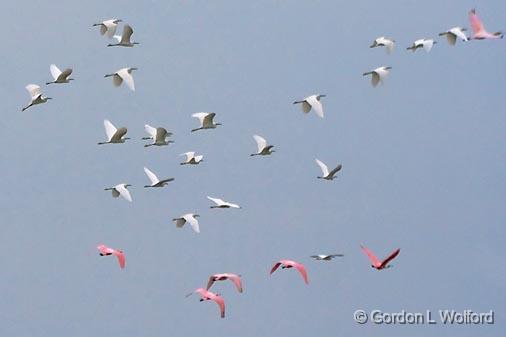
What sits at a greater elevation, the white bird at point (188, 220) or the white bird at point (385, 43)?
the white bird at point (385, 43)

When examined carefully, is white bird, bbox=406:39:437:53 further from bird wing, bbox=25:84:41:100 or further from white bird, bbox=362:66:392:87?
bird wing, bbox=25:84:41:100

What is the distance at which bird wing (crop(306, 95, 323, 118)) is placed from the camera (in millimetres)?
66188

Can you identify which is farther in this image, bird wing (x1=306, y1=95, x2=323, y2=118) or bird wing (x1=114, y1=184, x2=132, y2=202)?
bird wing (x1=114, y1=184, x2=132, y2=202)

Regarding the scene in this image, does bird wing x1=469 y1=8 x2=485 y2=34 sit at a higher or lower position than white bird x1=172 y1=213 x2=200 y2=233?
higher

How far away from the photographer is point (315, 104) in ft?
220

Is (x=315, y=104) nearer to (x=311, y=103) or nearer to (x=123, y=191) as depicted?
(x=311, y=103)

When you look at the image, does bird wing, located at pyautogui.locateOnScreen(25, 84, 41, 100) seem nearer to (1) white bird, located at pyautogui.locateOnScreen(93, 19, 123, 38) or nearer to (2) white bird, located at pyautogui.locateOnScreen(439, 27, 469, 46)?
(1) white bird, located at pyautogui.locateOnScreen(93, 19, 123, 38)

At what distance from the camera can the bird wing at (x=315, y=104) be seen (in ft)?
217

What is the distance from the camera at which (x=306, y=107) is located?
67.3 meters

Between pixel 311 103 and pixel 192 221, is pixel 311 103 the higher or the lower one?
the higher one

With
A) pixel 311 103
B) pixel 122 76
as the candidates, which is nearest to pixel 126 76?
pixel 122 76

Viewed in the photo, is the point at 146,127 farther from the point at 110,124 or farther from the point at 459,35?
the point at 459,35

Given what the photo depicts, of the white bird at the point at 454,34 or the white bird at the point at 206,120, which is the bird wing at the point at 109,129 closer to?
the white bird at the point at 206,120

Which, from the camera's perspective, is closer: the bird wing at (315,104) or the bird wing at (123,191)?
the bird wing at (315,104)
